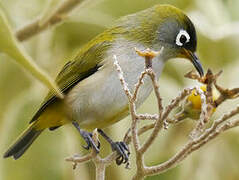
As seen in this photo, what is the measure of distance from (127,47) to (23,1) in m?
0.42

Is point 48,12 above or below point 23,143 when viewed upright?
above

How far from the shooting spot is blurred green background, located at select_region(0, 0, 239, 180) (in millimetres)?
1745

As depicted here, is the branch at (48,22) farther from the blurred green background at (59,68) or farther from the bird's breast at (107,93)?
the bird's breast at (107,93)

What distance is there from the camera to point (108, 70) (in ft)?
5.67

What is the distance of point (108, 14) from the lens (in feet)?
6.52

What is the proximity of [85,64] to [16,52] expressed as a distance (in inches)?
35.0

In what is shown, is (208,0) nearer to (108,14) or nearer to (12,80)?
(108,14)

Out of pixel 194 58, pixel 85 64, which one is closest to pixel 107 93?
pixel 85 64

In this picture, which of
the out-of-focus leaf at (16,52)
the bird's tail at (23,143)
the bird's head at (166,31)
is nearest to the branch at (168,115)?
the out-of-focus leaf at (16,52)

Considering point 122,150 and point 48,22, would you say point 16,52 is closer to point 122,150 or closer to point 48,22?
point 48,22

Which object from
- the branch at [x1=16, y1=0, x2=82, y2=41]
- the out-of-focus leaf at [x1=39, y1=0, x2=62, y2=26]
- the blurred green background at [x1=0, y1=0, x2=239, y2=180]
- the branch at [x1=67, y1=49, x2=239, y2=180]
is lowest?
the blurred green background at [x1=0, y1=0, x2=239, y2=180]

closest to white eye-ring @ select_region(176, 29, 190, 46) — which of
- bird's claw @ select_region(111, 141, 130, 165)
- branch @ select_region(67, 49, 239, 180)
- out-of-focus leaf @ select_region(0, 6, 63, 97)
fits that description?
bird's claw @ select_region(111, 141, 130, 165)

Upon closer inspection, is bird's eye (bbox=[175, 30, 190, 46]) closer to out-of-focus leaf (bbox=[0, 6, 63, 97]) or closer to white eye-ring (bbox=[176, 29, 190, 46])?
white eye-ring (bbox=[176, 29, 190, 46])

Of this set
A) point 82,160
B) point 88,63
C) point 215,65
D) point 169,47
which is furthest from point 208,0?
point 82,160
